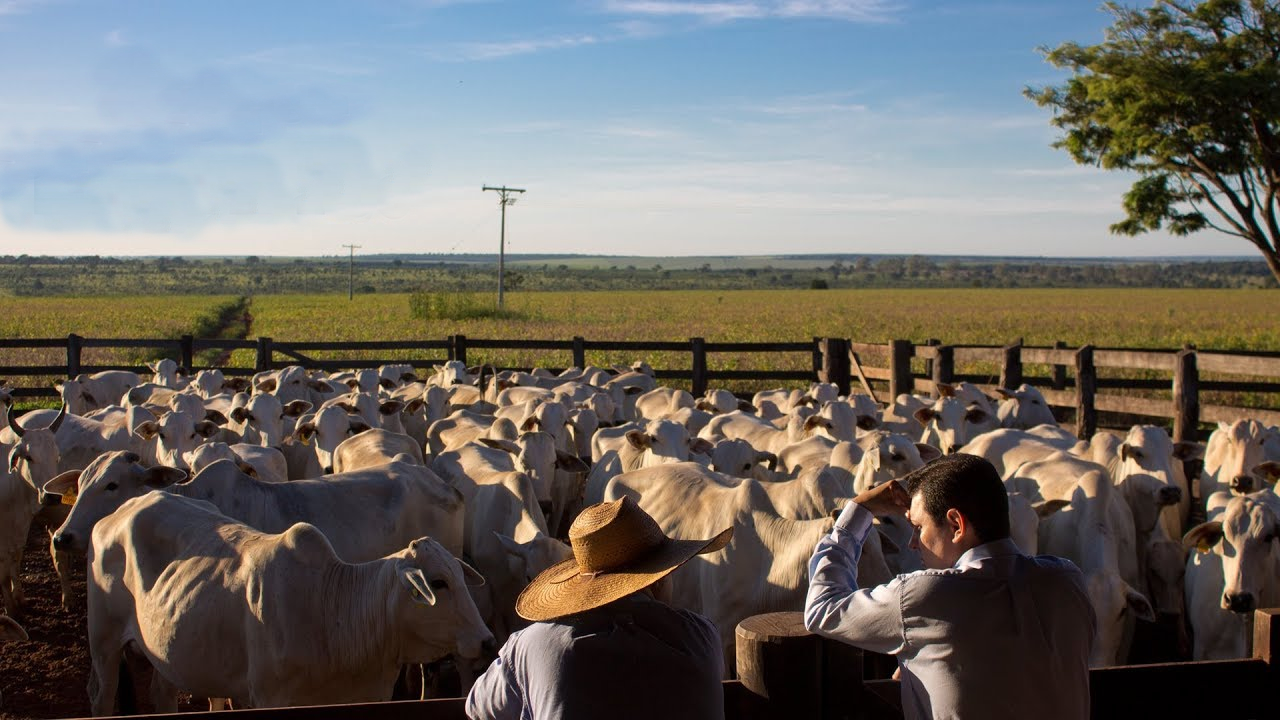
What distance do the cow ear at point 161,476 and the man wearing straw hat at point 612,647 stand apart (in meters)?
5.30

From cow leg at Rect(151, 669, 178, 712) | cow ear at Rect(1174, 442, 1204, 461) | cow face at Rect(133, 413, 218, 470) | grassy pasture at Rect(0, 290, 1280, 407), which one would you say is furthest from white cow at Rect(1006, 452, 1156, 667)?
grassy pasture at Rect(0, 290, 1280, 407)

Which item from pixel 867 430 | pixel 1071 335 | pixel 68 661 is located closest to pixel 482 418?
pixel 867 430

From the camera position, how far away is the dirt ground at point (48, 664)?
23.1 ft

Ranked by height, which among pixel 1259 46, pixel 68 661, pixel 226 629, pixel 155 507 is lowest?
pixel 68 661

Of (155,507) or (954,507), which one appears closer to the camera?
(954,507)

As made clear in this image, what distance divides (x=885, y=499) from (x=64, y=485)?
6.50m

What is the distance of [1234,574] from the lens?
6.70 meters

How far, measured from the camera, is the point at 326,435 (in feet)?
37.3

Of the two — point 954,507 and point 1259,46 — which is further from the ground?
point 1259,46

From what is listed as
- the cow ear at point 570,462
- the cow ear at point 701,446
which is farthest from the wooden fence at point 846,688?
the cow ear at point 701,446

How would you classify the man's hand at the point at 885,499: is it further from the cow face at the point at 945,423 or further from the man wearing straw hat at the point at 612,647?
the cow face at the point at 945,423

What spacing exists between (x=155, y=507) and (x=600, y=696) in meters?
4.50

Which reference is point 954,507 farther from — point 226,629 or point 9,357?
point 9,357

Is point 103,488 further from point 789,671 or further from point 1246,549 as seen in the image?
point 1246,549
